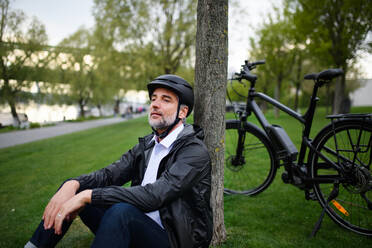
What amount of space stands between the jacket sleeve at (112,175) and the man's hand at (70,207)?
397 mm

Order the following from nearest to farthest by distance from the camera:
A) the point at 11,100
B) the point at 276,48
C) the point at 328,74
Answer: the point at 328,74 < the point at 11,100 < the point at 276,48

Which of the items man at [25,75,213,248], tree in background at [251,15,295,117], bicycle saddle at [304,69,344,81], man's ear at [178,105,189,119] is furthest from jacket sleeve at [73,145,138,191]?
tree in background at [251,15,295,117]

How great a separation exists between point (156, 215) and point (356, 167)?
81.8 inches

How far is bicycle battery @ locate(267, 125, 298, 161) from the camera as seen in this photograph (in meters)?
2.84

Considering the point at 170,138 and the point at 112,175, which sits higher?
the point at 170,138

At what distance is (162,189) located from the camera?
1.59 metres

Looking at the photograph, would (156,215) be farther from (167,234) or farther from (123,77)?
(123,77)

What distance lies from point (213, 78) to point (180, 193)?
3.65 feet

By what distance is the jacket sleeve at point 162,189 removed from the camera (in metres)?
1.57

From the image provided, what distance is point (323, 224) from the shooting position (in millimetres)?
2830

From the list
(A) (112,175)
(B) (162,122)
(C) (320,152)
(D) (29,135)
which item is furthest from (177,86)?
(D) (29,135)

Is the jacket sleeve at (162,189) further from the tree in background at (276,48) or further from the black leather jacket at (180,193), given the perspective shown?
the tree in background at (276,48)

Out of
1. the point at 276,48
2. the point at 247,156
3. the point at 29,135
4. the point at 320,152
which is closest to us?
the point at 320,152

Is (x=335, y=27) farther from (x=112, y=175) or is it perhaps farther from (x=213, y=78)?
(x=112, y=175)
